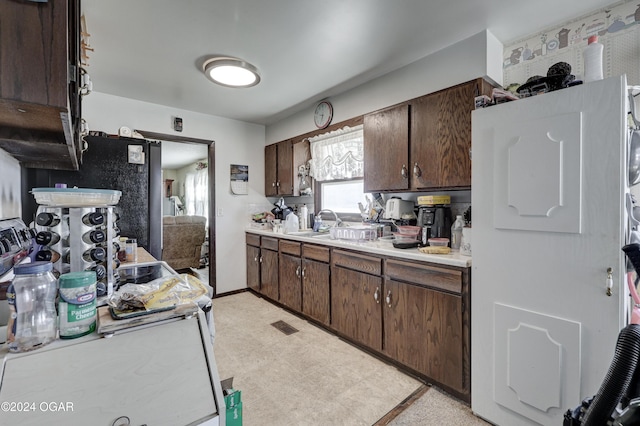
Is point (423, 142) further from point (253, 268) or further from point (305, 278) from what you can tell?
point (253, 268)

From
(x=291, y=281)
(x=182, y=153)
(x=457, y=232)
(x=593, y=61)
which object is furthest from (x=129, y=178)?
(x=182, y=153)

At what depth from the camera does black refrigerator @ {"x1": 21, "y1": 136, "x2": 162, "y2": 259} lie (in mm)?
2066

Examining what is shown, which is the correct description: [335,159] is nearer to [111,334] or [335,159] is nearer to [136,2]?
[136,2]

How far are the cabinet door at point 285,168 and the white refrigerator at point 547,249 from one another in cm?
242

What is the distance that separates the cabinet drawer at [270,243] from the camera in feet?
11.0

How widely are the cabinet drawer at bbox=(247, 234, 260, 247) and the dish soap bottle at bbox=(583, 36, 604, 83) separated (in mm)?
3314

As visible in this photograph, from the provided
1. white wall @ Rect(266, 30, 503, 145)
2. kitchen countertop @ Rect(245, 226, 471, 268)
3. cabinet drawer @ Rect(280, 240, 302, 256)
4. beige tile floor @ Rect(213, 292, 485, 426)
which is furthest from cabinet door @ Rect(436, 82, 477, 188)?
cabinet drawer @ Rect(280, 240, 302, 256)

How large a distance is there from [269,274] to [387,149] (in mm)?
2083

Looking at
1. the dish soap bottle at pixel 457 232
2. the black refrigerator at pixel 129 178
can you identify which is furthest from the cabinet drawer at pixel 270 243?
the dish soap bottle at pixel 457 232

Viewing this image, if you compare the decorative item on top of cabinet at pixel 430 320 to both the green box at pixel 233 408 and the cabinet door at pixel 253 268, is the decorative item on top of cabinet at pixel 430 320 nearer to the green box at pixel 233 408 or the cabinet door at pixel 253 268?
the green box at pixel 233 408

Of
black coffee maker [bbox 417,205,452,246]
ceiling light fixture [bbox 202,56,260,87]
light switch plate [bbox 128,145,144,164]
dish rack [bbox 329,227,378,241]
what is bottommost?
dish rack [bbox 329,227,378,241]

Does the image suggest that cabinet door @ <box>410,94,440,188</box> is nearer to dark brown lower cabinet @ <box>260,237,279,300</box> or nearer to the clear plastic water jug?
dark brown lower cabinet @ <box>260,237,279,300</box>

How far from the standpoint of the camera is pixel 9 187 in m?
1.41

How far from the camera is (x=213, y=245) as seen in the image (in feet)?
12.1
